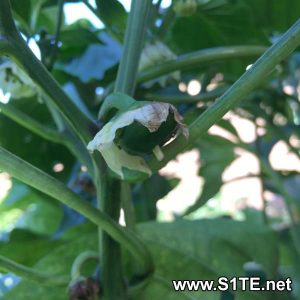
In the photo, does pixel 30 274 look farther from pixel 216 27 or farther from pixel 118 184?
pixel 216 27

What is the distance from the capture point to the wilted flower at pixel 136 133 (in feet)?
0.87

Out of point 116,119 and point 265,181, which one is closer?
point 116,119

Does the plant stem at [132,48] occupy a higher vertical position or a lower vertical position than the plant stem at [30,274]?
higher

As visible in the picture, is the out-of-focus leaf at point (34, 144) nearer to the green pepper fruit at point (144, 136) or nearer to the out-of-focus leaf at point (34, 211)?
the out-of-focus leaf at point (34, 211)

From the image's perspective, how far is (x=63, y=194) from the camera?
29cm

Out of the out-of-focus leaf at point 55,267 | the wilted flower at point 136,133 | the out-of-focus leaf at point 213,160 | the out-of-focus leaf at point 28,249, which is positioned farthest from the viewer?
the out-of-focus leaf at point 213,160

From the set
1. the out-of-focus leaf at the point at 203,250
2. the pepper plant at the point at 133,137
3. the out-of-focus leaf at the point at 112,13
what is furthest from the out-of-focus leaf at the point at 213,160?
the out-of-focus leaf at the point at 112,13

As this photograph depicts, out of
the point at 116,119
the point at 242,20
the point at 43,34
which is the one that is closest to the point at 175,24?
the point at 242,20

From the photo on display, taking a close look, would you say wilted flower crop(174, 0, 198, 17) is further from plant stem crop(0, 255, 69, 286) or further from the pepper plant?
plant stem crop(0, 255, 69, 286)

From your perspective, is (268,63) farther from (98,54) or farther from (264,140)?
(264,140)

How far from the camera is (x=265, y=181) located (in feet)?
2.37

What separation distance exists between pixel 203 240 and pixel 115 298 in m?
0.14

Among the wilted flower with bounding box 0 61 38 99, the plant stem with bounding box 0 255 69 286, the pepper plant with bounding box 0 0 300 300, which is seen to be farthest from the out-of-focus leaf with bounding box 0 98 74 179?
the plant stem with bounding box 0 255 69 286

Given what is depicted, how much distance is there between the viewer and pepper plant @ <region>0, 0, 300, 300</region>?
287mm
